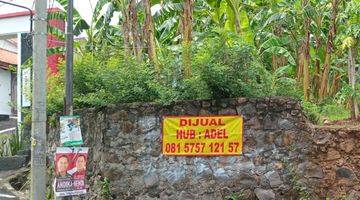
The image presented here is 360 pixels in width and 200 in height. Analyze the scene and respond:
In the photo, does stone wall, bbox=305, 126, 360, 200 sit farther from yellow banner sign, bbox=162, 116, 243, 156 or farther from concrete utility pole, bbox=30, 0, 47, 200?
concrete utility pole, bbox=30, 0, 47, 200

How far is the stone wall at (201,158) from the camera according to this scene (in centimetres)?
908

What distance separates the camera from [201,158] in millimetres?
9555

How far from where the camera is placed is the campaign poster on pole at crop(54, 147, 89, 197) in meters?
8.15

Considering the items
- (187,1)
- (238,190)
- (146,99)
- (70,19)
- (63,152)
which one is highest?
(187,1)

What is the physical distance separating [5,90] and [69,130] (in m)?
20.7

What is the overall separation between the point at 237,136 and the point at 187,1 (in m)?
3.35

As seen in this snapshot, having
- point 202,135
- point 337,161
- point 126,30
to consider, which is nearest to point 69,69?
point 202,135

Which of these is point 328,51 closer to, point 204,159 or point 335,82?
point 335,82

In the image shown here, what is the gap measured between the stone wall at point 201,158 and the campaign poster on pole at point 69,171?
1746 mm

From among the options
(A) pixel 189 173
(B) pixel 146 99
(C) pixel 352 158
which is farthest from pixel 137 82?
(C) pixel 352 158

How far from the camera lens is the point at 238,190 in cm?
931

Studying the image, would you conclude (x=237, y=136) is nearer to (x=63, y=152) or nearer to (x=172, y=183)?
(x=172, y=183)

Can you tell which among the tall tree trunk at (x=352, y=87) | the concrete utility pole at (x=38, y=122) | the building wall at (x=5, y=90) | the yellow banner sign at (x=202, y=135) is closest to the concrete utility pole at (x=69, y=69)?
the concrete utility pole at (x=38, y=122)

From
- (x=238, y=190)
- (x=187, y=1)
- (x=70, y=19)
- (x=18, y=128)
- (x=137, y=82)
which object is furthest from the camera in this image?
(x=18, y=128)
